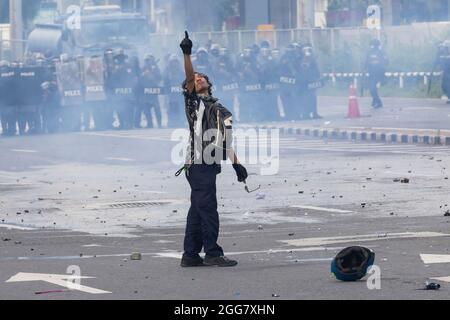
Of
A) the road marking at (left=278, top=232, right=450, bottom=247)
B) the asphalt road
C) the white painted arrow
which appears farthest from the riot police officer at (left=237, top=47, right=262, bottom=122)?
the white painted arrow

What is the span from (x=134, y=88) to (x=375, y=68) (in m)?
8.30

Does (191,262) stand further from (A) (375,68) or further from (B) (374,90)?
(A) (375,68)

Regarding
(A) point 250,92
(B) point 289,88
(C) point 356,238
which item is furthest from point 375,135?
(C) point 356,238

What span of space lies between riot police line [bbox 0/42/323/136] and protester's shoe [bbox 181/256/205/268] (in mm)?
22393

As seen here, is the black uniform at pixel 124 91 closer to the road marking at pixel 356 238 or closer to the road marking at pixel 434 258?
the road marking at pixel 356 238

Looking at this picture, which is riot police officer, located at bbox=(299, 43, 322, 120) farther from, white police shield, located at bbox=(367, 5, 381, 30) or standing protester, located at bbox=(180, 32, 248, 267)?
standing protester, located at bbox=(180, 32, 248, 267)

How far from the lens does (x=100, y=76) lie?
37250 millimetres

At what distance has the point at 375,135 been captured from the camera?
99.6 ft

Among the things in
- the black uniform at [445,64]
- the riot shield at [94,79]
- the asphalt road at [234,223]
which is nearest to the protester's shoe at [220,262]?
the asphalt road at [234,223]

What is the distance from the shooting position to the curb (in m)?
28.6

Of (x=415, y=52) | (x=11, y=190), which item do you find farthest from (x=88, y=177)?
(x=415, y=52)
